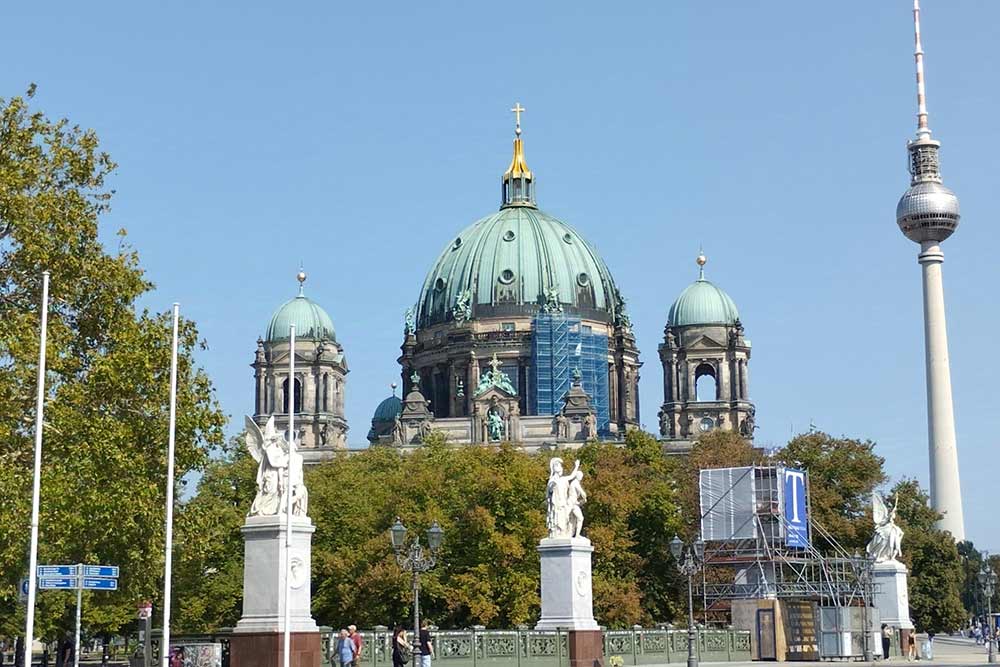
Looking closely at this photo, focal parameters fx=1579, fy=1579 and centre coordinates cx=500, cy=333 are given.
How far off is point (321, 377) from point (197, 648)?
114135 millimetres

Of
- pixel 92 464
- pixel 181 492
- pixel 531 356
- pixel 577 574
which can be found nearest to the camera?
pixel 92 464

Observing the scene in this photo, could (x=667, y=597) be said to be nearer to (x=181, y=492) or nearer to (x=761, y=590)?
(x=761, y=590)

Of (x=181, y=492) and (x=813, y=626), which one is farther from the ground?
(x=181, y=492)

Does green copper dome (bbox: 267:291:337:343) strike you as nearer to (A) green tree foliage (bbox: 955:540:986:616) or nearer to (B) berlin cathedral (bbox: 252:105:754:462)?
(B) berlin cathedral (bbox: 252:105:754:462)

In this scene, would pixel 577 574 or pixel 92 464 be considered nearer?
pixel 92 464

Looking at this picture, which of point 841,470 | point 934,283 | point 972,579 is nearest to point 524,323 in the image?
point 934,283

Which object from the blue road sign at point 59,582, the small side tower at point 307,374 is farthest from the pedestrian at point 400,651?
the small side tower at point 307,374

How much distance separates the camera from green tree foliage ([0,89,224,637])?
39875mm

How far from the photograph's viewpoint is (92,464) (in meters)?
40.8

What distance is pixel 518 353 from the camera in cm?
14350

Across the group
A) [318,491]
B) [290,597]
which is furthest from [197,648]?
[318,491]

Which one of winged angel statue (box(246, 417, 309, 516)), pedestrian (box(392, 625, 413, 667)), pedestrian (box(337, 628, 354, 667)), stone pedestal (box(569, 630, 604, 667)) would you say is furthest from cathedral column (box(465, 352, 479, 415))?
winged angel statue (box(246, 417, 309, 516))

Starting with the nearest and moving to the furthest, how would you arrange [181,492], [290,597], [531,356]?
1. [290,597]
2. [181,492]
3. [531,356]

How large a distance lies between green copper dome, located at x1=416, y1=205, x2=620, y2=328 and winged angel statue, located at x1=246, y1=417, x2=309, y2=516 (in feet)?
351
